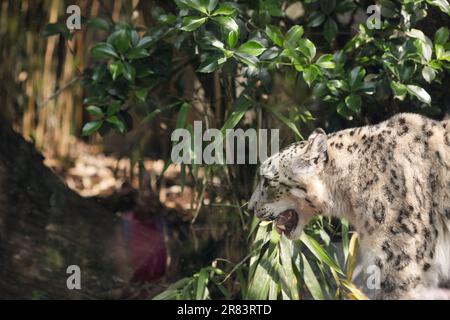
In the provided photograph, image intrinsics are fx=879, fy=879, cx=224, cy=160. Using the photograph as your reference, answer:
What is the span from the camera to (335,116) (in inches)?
250

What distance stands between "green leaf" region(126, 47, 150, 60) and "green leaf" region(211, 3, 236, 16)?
2.23ft

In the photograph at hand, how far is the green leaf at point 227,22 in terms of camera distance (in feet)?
17.9

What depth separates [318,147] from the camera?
5.25 metres

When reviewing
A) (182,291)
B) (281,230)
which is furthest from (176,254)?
(281,230)

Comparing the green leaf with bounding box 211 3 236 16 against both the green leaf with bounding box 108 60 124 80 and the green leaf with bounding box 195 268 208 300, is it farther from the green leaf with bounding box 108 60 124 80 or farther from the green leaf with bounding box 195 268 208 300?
the green leaf with bounding box 195 268 208 300

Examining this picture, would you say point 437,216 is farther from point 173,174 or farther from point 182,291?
point 173,174

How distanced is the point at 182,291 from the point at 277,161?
124 centimetres

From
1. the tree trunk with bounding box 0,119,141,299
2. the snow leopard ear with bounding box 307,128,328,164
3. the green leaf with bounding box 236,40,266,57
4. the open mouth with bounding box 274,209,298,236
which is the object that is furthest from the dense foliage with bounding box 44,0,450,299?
the tree trunk with bounding box 0,119,141,299

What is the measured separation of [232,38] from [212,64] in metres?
0.21

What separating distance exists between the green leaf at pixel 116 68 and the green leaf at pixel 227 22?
80cm

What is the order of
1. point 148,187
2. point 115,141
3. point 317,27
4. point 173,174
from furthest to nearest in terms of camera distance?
point 115,141, point 173,174, point 148,187, point 317,27

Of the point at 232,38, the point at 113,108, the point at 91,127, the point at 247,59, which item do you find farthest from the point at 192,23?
the point at 91,127

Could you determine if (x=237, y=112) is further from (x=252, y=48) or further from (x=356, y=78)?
(x=356, y=78)

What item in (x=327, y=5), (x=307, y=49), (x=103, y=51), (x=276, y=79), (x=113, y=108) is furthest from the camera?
(x=276, y=79)
